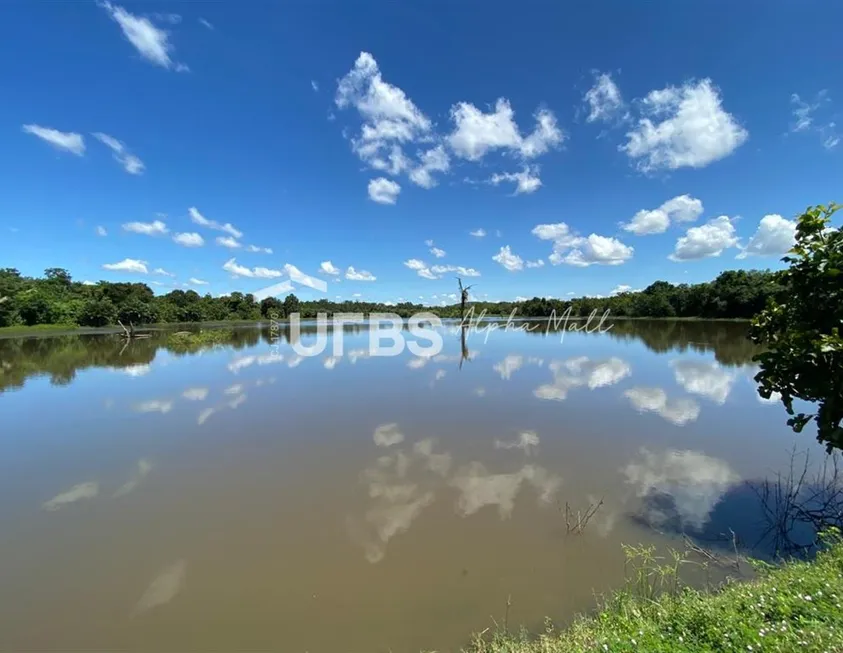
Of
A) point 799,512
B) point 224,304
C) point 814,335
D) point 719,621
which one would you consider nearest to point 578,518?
point 719,621

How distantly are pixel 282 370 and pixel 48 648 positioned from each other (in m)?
10.8

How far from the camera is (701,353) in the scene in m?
15.6

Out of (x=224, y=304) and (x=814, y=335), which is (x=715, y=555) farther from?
(x=224, y=304)

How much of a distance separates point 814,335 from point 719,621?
267 centimetres

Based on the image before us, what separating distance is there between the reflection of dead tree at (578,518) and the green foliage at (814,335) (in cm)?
191

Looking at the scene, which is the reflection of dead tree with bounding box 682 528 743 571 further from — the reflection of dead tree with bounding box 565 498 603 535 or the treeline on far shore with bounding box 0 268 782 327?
the treeline on far shore with bounding box 0 268 782 327

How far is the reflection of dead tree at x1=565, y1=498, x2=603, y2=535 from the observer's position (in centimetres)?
362

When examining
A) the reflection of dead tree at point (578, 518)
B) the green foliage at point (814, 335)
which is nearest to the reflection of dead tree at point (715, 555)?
the reflection of dead tree at point (578, 518)

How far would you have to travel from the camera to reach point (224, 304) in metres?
64.2

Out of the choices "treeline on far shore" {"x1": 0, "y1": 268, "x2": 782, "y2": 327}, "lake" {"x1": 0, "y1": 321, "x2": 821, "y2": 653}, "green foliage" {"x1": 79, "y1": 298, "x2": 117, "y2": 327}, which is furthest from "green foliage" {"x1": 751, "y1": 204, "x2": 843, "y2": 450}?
"green foliage" {"x1": 79, "y1": 298, "x2": 117, "y2": 327}

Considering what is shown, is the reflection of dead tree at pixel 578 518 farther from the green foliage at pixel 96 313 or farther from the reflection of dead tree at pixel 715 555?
the green foliage at pixel 96 313

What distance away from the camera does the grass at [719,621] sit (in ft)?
6.06

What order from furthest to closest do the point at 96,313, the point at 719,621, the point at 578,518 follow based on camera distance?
1. the point at 96,313
2. the point at 578,518
3. the point at 719,621

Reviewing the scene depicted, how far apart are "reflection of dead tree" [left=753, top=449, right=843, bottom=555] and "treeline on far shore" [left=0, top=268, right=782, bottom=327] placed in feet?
87.2
